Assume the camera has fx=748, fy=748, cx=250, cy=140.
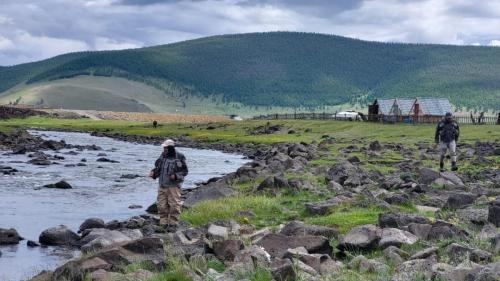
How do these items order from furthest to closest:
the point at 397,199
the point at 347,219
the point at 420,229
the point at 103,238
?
the point at 397,199, the point at 347,219, the point at 103,238, the point at 420,229

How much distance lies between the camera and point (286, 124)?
109m

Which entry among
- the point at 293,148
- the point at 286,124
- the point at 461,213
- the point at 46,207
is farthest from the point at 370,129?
the point at 461,213

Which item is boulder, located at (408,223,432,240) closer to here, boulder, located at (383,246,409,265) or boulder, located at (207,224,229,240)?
boulder, located at (383,246,409,265)

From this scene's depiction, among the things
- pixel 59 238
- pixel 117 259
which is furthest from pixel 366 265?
pixel 59 238

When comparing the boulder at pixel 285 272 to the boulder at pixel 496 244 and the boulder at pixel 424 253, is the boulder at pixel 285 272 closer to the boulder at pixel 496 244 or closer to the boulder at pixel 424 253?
the boulder at pixel 424 253

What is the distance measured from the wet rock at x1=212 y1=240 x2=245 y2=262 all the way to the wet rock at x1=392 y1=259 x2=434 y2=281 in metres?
3.47

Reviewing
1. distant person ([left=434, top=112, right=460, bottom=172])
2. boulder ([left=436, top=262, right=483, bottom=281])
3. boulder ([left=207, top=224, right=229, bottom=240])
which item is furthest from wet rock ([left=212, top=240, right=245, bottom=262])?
distant person ([left=434, top=112, right=460, bottom=172])

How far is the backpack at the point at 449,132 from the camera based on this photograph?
33.1 metres

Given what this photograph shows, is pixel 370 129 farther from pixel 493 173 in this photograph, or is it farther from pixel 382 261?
pixel 382 261

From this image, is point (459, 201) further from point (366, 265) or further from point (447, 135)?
point (447, 135)

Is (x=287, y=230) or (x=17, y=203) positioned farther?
(x=17, y=203)

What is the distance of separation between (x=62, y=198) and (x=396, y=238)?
2031 centimetres

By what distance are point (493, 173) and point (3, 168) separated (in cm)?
2894

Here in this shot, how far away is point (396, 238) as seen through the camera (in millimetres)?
14898
